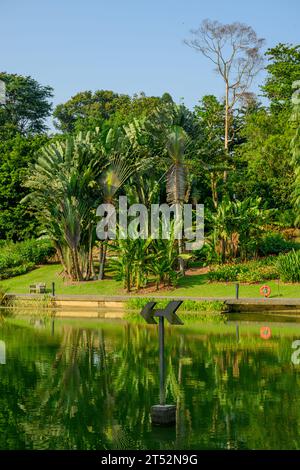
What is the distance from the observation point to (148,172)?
135ft

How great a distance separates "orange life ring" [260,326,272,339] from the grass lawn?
6.62m

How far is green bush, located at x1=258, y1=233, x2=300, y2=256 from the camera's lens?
134 feet

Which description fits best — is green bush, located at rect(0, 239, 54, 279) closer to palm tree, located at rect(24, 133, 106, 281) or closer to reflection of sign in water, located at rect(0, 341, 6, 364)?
palm tree, located at rect(24, 133, 106, 281)

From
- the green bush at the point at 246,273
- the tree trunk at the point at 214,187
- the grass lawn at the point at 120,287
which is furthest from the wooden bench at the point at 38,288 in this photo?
the tree trunk at the point at 214,187

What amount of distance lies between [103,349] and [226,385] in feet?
21.8

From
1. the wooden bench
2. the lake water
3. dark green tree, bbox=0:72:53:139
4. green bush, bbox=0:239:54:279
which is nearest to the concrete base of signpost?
the lake water

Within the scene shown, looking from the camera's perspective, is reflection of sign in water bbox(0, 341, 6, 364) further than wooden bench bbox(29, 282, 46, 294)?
No

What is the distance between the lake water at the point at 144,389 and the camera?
11758 mm

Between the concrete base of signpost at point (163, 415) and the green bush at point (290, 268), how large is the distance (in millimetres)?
22883

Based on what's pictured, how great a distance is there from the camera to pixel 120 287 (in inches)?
1471

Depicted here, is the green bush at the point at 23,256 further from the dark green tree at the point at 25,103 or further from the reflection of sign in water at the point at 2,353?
the dark green tree at the point at 25,103

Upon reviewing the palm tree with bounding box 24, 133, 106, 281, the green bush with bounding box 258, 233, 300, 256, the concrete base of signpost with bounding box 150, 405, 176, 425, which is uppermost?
the palm tree with bounding box 24, 133, 106, 281
